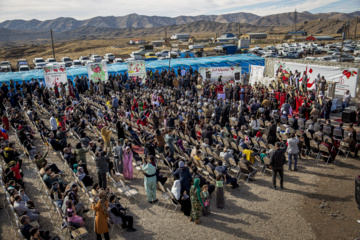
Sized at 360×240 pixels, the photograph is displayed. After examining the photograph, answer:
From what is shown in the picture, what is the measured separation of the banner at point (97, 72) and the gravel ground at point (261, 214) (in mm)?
15222

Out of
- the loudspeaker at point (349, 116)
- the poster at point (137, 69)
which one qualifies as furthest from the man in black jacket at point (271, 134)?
the poster at point (137, 69)

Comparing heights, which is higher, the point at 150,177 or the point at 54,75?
the point at 54,75

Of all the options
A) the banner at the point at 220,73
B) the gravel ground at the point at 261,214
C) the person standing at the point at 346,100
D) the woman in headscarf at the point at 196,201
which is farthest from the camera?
the banner at the point at 220,73

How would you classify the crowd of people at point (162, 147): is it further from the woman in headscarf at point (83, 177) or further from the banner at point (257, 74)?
the banner at point (257, 74)

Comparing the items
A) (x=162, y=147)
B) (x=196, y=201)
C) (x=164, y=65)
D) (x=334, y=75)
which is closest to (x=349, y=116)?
(x=334, y=75)

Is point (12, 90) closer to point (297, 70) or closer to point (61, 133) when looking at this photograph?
point (61, 133)

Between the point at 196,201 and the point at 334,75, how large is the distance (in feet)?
54.2

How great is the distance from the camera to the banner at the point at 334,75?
59.0 feet

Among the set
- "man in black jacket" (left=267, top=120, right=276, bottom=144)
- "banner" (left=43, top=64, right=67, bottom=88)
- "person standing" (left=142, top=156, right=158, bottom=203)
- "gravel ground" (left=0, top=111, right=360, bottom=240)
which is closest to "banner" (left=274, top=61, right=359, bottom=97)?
"man in black jacket" (left=267, top=120, right=276, bottom=144)

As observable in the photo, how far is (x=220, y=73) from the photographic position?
77.8ft

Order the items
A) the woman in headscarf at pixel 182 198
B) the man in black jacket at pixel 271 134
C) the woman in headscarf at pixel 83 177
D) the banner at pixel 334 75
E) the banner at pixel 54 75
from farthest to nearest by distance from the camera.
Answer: the banner at pixel 54 75
the banner at pixel 334 75
the man in black jacket at pixel 271 134
the woman in headscarf at pixel 83 177
the woman in headscarf at pixel 182 198

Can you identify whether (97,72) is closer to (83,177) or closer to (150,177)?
(83,177)

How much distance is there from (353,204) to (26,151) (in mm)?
11361

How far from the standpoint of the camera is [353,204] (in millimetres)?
7742
